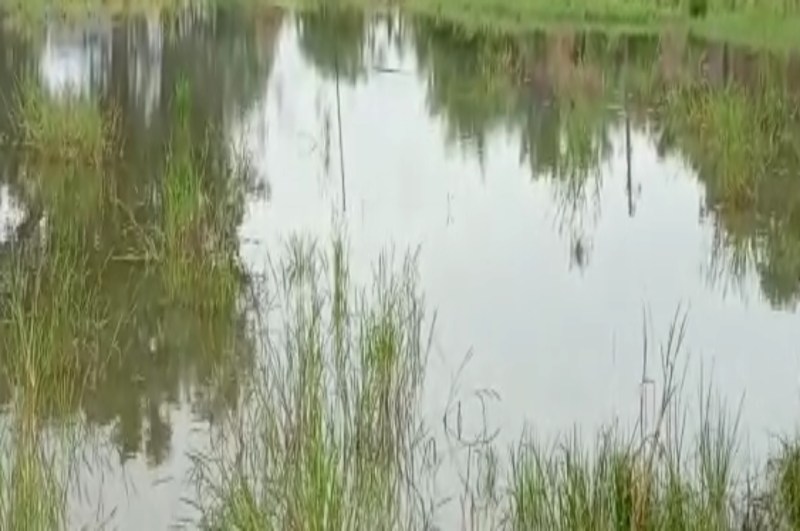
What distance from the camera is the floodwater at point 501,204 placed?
17.2ft

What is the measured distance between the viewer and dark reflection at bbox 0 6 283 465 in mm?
5074

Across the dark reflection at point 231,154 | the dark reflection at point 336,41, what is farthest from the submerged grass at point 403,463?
the dark reflection at point 336,41

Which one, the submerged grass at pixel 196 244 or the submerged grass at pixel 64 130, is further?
the submerged grass at pixel 64 130

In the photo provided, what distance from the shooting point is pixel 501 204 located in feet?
28.4

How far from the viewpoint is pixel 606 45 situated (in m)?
15.3

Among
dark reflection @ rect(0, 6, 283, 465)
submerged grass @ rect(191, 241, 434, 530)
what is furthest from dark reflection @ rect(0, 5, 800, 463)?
submerged grass @ rect(191, 241, 434, 530)

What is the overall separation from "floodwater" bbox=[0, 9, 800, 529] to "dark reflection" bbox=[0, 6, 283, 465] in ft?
0.08

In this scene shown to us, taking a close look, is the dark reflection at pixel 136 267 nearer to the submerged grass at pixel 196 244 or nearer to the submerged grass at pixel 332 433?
the submerged grass at pixel 196 244

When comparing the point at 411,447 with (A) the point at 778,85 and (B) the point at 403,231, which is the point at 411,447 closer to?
(B) the point at 403,231

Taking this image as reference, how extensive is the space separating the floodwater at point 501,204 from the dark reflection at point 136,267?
0.08 ft

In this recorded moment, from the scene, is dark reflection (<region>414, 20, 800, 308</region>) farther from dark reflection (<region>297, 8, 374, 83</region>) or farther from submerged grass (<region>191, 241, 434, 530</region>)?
submerged grass (<region>191, 241, 434, 530</region>)

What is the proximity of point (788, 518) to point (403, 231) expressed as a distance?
4.18m

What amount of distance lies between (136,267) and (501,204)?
265cm

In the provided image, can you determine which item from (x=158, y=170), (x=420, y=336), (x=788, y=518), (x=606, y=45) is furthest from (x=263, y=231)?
(x=606, y=45)
